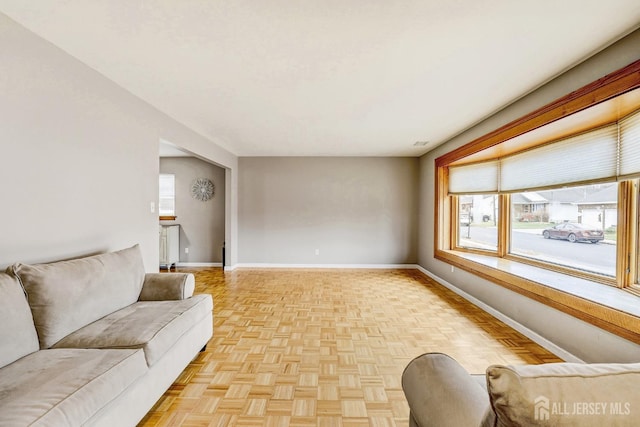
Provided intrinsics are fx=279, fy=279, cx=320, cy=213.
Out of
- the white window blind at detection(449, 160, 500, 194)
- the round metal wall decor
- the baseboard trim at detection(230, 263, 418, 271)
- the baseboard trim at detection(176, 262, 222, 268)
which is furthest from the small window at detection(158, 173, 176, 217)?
the white window blind at detection(449, 160, 500, 194)

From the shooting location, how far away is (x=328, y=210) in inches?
242

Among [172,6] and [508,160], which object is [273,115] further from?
[508,160]

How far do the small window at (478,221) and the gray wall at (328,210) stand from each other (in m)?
1.29

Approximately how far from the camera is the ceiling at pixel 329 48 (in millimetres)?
1618

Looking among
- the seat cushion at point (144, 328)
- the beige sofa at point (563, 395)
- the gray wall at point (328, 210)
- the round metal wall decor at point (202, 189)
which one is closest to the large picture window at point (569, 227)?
the gray wall at point (328, 210)

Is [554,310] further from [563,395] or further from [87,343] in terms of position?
[87,343]

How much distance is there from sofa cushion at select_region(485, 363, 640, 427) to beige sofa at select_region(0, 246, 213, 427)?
151 cm

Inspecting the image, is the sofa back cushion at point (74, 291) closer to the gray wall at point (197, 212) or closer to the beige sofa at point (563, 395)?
the beige sofa at point (563, 395)

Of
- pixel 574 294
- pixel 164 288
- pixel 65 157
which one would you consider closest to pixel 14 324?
pixel 164 288

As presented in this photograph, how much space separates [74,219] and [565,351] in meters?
4.16

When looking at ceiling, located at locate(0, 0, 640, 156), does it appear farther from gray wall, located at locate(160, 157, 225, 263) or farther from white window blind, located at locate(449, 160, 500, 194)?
gray wall, located at locate(160, 157, 225, 263)

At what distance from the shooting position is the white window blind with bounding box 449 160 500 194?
13.1 feet

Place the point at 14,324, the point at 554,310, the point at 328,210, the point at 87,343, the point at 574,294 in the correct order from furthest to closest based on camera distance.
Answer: the point at 328,210
the point at 554,310
the point at 574,294
the point at 87,343
the point at 14,324

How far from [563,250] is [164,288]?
4.08 meters
